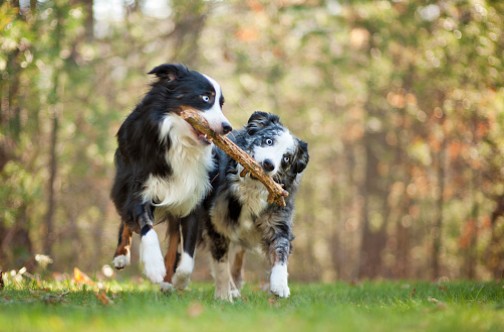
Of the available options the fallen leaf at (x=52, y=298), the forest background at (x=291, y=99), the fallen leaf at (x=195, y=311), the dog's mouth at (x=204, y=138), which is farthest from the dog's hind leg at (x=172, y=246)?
the forest background at (x=291, y=99)

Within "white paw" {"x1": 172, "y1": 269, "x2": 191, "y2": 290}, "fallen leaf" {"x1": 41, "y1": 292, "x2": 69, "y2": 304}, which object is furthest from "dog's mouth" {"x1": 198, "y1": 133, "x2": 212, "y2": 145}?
"fallen leaf" {"x1": 41, "y1": 292, "x2": 69, "y2": 304}

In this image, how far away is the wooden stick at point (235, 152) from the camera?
5949mm

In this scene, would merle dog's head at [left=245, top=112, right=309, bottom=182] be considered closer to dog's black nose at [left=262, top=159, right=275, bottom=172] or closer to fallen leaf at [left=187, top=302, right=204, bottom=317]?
dog's black nose at [left=262, top=159, right=275, bottom=172]

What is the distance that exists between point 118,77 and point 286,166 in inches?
396

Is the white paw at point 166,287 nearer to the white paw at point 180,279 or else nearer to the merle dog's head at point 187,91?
the white paw at point 180,279

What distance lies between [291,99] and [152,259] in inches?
640

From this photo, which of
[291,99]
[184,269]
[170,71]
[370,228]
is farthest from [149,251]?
[291,99]

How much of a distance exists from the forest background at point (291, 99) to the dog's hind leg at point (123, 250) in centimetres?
264

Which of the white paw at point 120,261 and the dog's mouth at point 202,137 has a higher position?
the dog's mouth at point 202,137

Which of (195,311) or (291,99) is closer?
(195,311)

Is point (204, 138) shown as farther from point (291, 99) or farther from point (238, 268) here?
point (291, 99)

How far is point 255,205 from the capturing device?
661 centimetres

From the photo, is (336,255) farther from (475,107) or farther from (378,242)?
(475,107)

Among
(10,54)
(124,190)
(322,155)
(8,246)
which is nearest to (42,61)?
(10,54)
